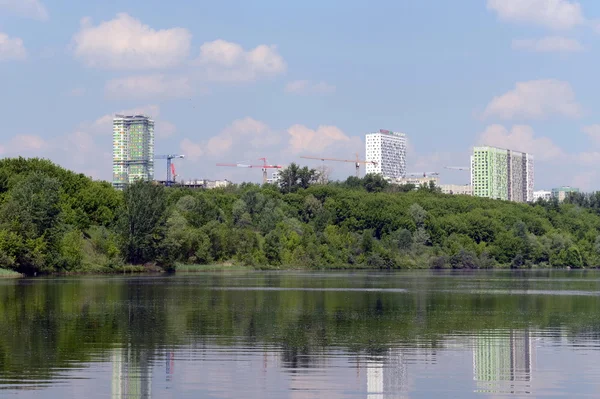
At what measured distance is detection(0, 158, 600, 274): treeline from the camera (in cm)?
9481

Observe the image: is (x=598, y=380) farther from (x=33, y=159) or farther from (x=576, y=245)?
(x=576, y=245)

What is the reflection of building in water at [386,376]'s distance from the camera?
20844mm

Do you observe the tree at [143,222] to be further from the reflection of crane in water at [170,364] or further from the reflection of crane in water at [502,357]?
the reflection of crane in water at [170,364]

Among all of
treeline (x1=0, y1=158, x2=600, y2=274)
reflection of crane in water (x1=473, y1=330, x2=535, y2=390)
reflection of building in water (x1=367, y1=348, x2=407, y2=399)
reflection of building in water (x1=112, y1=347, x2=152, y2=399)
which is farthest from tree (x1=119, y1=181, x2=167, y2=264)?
reflection of building in water (x1=367, y1=348, x2=407, y2=399)

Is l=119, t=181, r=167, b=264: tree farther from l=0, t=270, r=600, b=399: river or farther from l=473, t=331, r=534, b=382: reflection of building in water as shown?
l=473, t=331, r=534, b=382: reflection of building in water

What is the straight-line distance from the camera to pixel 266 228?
483 ft

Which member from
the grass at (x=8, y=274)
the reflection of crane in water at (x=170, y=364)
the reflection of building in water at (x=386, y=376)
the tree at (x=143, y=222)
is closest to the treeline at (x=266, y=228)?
the tree at (x=143, y=222)

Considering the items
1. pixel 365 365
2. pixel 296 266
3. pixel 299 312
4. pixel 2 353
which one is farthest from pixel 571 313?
pixel 296 266

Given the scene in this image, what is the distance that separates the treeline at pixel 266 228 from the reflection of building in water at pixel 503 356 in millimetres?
61930

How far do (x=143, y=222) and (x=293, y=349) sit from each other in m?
81.2

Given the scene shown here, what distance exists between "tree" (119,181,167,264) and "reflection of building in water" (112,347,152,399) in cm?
8030

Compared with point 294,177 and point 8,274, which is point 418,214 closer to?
point 294,177

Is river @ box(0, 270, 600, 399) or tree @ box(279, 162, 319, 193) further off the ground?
tree @ box(279, 162, 319, 193)

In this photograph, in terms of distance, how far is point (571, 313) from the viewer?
45.3m
